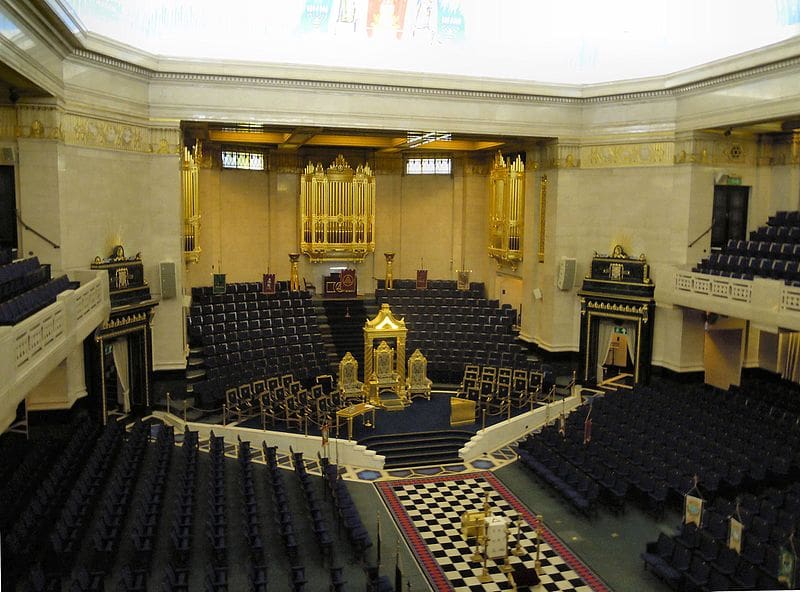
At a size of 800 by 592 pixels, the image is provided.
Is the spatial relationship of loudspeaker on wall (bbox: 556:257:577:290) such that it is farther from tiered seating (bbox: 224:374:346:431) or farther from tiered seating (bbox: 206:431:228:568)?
tiered seating (bbox: 206:431:228:568)

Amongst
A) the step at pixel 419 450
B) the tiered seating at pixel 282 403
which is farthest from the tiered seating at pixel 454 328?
the step at pixel 419 450

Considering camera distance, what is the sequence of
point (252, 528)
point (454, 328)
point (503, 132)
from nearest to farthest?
point (252, 528) → point (503, 132) → point (454, 328)

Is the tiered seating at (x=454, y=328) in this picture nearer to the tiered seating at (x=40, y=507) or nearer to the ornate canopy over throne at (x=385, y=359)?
the ornate canopy over throne at (x=385, y=359)

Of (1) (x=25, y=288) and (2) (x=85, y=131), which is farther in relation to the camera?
(2) (x=85, y=131)

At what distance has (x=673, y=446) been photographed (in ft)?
48.8

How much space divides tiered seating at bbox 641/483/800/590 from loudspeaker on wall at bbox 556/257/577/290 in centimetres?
1005

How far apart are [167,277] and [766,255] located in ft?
52.0

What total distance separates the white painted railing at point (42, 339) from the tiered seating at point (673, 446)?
9.87 m

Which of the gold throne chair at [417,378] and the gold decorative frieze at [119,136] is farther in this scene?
the gold throne chair at [417,378]

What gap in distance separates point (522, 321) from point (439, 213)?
608 centimetres

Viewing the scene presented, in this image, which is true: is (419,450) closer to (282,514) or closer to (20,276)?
(282,514)

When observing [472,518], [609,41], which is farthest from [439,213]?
[472,518]

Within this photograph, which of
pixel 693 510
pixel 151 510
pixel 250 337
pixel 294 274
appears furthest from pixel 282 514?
pixel 294 274

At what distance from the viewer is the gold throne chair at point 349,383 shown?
20000 millimetres
